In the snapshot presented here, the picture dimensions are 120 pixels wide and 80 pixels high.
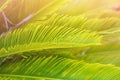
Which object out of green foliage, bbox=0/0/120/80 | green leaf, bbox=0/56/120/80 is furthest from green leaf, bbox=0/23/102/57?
green leaf, bbox=0/56/120/80

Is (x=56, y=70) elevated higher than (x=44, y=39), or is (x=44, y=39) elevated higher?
(x=44, y=39)

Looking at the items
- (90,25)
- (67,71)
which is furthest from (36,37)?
(90,25)

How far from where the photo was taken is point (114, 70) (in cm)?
288

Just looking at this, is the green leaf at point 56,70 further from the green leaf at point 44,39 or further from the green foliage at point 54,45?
the green leaf at point 44,39

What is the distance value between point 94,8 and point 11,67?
1506mm

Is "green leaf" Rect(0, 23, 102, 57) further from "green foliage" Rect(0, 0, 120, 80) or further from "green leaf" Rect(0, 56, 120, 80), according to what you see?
"green leaf" Rect(0, 56, 120, 80)

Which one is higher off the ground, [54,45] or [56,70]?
[54,45]

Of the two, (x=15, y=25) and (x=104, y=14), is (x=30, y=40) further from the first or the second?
(x=104, y=14)

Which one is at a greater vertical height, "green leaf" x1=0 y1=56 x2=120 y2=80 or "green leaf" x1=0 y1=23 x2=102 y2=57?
"green leaf" x1=0 y1=23 x2=102 y2=57

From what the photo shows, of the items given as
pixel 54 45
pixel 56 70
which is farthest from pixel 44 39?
pixel 56 70

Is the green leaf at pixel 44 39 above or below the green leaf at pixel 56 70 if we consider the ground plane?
above

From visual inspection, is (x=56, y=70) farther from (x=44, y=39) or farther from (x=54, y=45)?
(x=44, y=39)

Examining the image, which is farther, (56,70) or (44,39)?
(44,39)

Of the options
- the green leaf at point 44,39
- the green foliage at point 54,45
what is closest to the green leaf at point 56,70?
the green foliage at point 54,45
